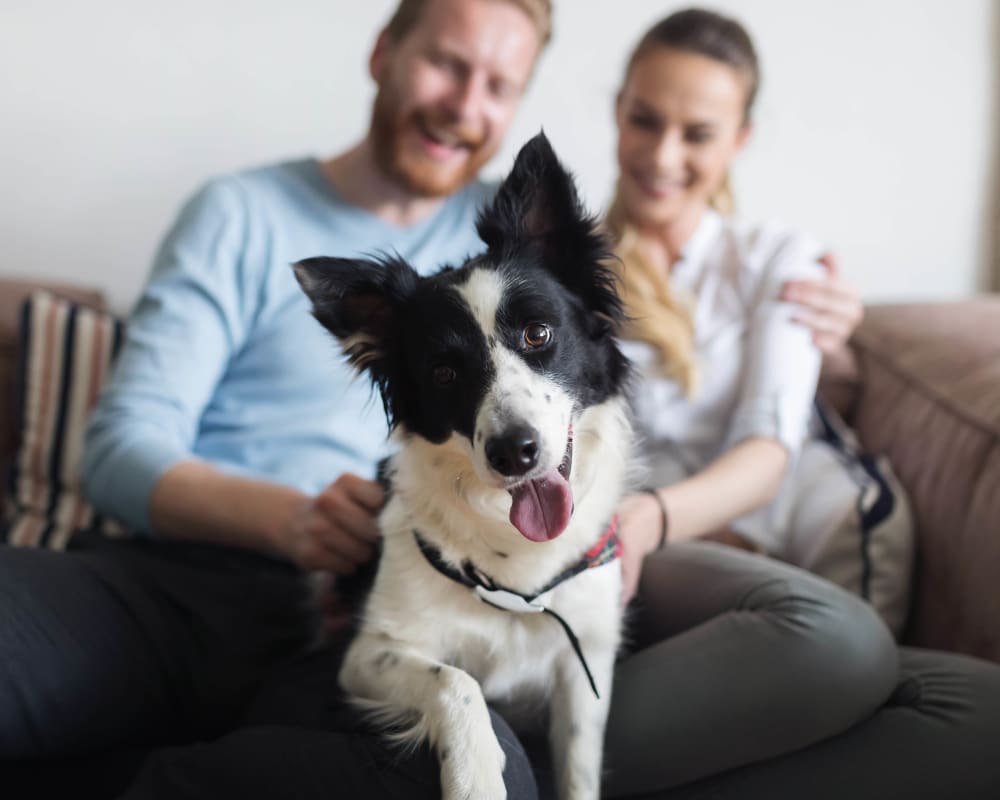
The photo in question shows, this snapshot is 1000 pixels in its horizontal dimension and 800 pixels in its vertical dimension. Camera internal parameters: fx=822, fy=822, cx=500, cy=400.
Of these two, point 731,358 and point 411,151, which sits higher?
point 411,151

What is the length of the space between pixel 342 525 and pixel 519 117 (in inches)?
66.2

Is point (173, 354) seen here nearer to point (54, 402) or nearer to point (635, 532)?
point (54, 402)

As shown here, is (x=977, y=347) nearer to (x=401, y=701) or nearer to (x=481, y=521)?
(x=481, y=521)

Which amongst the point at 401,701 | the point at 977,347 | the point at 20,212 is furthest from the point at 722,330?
the point at 20,212

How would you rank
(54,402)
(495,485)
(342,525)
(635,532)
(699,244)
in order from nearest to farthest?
(495,485), (342,525), (635,532), (699,244), (54,402)

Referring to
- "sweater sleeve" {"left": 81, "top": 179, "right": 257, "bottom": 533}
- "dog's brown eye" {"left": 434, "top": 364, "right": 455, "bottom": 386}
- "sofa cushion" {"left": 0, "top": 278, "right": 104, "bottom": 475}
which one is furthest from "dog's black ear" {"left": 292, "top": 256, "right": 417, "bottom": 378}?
"sofa cushion" {"left": 0, "top": 278, "right": 104, "bottom": 475}

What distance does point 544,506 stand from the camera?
1.18m

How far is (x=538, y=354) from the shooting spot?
1248mm

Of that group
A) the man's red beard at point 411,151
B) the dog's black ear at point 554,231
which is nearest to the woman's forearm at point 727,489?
the dog's black ear at point 554,231

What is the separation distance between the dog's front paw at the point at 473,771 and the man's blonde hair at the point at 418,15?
1549mm

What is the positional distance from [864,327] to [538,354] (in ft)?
5.13

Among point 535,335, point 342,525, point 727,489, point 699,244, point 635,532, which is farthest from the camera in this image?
point 699,244

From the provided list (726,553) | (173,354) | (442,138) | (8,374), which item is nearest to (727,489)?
(726,553)

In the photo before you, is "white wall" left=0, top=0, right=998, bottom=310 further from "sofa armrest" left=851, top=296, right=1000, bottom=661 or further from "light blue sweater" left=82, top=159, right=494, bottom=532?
"light blue sweater" left=82, top=159, right=494, bottom=532
